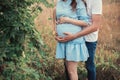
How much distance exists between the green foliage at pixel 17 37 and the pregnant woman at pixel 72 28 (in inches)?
9.4

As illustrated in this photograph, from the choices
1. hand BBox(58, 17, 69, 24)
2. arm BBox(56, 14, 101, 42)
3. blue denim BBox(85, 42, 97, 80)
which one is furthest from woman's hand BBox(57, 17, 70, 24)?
blue denim BBox(85, 42, 97, 80)

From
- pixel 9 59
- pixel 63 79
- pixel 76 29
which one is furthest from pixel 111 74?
pixel 9 59

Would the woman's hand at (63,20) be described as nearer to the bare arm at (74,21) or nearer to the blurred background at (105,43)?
the bare arm at (74,21)

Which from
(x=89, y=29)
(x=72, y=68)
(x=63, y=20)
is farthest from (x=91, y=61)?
(x=63, y=20)

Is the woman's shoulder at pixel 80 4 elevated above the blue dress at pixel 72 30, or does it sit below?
above

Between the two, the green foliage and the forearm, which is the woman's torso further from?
the green foliage

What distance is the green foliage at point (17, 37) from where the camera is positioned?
11.9 ft

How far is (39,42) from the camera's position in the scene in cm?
389

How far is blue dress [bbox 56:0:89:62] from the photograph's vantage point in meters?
3.84

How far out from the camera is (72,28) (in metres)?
3.84

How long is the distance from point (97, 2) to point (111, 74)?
168 cm

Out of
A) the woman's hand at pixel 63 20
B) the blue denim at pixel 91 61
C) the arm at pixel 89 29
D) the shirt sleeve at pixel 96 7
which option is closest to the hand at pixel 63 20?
the woman's hand at pixel 63 20

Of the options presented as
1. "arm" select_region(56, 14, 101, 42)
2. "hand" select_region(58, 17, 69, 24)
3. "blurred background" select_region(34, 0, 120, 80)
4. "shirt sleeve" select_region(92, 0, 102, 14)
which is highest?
"shirt sleeve" select_region(92, 0, 102, 14)

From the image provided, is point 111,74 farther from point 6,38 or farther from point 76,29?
point 6,38
